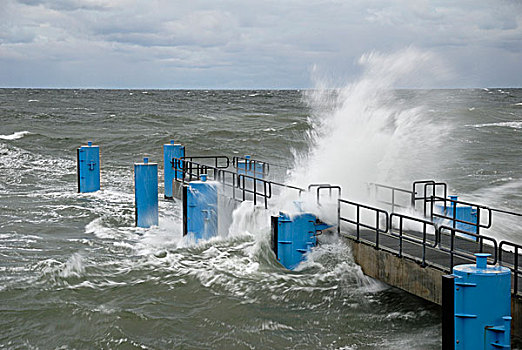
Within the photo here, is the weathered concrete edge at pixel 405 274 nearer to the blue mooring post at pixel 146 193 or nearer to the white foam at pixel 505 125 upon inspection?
the blue mooring post at pixel 146 193

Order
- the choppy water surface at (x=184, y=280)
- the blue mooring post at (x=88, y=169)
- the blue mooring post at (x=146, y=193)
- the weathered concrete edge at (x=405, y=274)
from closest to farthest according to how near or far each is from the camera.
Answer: the weathered concrete edge at (x=405, y=274)
the choppy water surface at (x=184, y=280)
the blue mooring post at (x=146, y=193)
the blue mooring post at (x=88, y=169)

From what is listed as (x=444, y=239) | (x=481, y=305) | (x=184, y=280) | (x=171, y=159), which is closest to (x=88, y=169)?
(x=171, y=159)

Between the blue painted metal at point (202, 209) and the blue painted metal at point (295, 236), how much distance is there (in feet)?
8.15

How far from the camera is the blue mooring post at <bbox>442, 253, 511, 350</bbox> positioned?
6559 mm

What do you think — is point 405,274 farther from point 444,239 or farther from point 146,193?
point 146,193

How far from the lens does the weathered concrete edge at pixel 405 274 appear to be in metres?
7.76

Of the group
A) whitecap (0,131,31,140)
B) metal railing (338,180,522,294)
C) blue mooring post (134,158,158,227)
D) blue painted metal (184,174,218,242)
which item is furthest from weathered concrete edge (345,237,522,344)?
whitecap (0,131,31,140)

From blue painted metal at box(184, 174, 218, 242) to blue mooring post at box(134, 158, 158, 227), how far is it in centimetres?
306

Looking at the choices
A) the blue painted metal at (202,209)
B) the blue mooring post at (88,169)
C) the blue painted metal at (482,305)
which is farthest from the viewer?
the blue mooring post at (88,169)

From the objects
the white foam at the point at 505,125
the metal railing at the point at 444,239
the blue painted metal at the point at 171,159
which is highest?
the white foam at the point at 505,125

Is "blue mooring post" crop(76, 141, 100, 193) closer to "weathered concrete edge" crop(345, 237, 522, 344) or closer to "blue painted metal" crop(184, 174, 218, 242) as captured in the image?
"blue painted metal" crop(184, 174, 218, 242)

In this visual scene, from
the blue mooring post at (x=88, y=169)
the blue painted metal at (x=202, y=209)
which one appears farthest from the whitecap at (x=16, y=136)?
the blue painted metal at (x=202, y=209)

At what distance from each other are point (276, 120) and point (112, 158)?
2629 cm

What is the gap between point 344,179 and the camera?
1861 centimetres
